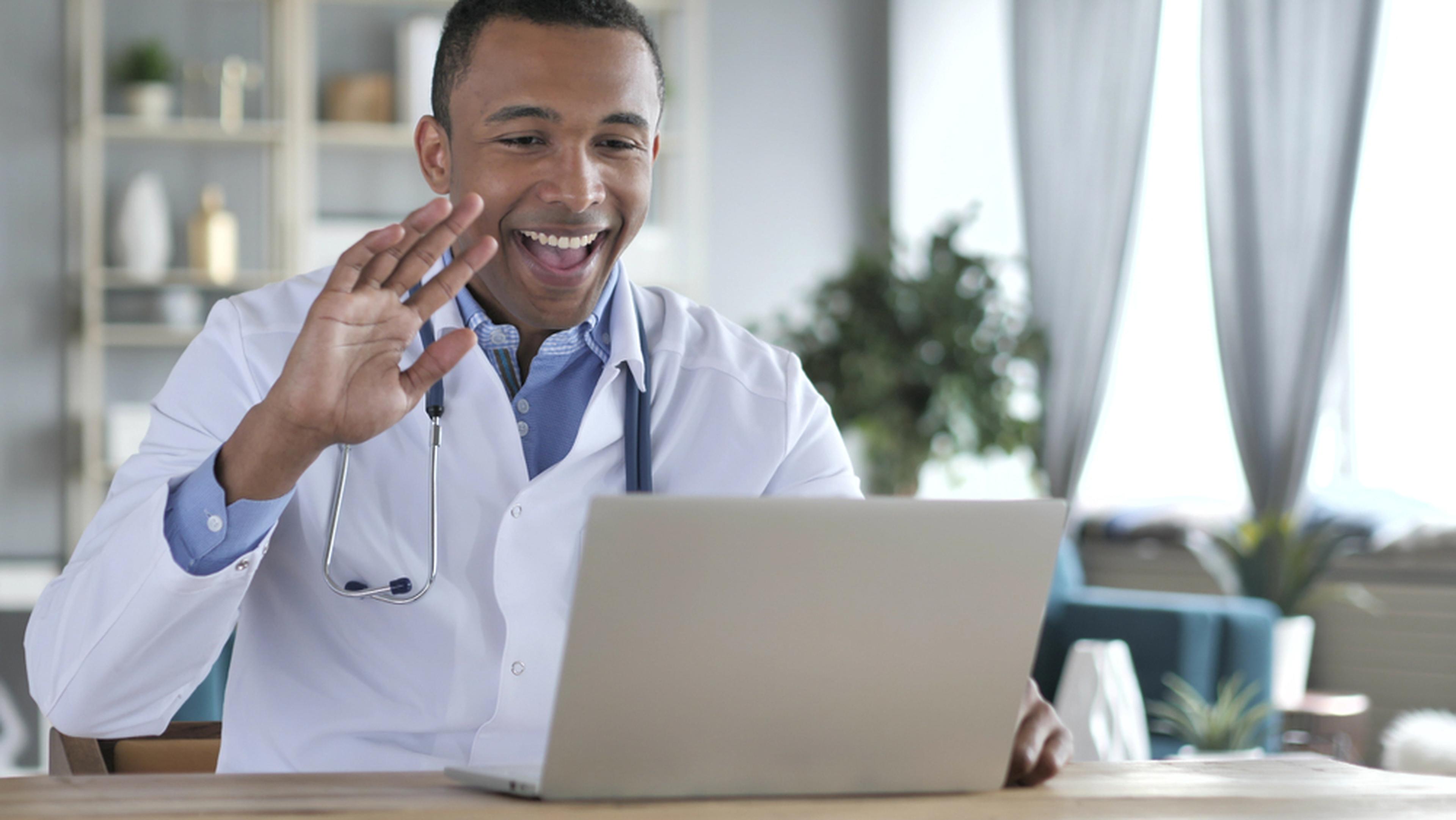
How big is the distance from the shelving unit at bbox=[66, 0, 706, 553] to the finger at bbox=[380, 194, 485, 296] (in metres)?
3.46

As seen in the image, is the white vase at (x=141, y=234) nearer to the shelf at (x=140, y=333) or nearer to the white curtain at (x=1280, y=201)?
the shelf at (x=140, y=333)

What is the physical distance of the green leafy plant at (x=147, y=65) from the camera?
14.6ft

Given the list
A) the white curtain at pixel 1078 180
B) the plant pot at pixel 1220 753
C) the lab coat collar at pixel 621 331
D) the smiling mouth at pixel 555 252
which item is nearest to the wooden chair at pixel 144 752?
the lab coat collar at pixel 621 331

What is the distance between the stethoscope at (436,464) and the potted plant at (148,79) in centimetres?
337

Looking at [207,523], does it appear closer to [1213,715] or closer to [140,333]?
[1213,715]

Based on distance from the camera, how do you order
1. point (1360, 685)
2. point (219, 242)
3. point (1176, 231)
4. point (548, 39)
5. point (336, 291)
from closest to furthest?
1. point (336, 291)
2. point (548, 39)
3. point (1360, 685)
4. point (219, 242)
5. point (1176, 231)

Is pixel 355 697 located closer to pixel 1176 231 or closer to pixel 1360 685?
pixel 1360 685

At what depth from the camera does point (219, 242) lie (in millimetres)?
4562

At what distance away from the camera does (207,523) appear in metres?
1.14

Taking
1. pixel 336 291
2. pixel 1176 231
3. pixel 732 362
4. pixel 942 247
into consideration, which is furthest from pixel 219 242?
pixel 336 291

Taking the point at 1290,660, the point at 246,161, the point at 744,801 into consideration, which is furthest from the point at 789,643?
the point at 246,161

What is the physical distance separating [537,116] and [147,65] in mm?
3356

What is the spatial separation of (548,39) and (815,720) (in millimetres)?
892

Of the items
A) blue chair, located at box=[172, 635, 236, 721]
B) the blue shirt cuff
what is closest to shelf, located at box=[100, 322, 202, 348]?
blue chair, located at box=[172, 635, 236, 721]
